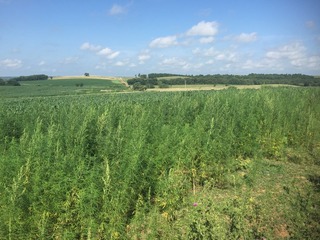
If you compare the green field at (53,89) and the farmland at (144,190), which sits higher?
the green field at (53,89)

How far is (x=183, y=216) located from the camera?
18.9 ft

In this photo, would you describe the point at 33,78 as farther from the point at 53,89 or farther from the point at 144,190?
the point at 144,190

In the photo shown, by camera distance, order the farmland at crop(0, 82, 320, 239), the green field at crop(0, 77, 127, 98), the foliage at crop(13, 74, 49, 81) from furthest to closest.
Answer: the foliage at crop(13, 74, 49, 81) < the green field at crop(0, 77, 127, 98) < the farmland at crop(0, 82, 320, 239)

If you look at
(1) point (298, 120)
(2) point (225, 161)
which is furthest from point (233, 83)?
(2) point (225, 161)

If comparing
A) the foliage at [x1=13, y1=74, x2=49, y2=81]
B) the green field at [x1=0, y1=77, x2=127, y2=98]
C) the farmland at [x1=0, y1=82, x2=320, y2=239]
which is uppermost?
the foliage at [x1=13, y1=74, x2=49, y2=81]

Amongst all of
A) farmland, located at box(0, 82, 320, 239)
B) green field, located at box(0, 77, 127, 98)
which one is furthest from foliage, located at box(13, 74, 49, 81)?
farmland, located at box(0, 82, 320, 239)

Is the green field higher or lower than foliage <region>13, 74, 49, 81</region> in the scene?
lower

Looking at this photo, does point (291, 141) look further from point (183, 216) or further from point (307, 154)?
point (183, 216)

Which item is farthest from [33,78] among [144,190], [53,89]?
[144,190]

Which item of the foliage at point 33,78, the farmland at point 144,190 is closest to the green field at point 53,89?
the foliage at point 33,78

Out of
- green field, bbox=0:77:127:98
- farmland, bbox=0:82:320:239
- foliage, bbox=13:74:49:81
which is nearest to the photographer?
farmland, bbox=0:82:320:239

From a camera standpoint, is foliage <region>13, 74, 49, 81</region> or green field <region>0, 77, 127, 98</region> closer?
green field <region>0, 77, 127, 98</region>

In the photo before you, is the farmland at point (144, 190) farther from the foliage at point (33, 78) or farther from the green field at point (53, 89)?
the foliage at point (33, 78)

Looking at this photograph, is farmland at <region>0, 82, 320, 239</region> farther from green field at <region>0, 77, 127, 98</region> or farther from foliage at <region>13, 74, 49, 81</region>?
foliage at <region>13, 74, 49, 81</region>
